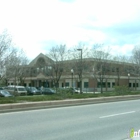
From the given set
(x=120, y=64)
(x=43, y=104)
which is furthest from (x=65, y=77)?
(x=43, y=104)

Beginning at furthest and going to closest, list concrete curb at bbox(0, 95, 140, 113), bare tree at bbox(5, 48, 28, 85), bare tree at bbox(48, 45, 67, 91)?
1. bare tree at bbox(48, 45, 67, 91)
2. bare tree at bbox(5, 48, 28, 85)
3. concrete curb at bbox(0, 95, 140, 113)

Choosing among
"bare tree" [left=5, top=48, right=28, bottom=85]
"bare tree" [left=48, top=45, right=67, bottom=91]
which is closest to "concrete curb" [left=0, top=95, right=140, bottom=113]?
"bare tree" [left=5, top=48, right=28, bottom=85]

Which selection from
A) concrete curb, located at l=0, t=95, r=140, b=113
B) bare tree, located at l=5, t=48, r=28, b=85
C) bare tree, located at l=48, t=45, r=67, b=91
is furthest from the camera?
bare tree, located at l=48, t=45, r=67, b=91

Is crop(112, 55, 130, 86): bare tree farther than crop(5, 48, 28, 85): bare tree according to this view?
Yes

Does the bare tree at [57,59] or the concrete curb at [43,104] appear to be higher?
the bare tree at [57,59]

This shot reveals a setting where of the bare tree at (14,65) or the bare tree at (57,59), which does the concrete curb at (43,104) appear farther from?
the bare tree at (57,59)

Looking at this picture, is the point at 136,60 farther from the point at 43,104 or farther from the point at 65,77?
the point at 43,104

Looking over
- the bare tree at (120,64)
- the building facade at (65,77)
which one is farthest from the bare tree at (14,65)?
the bare tree at (120,64)

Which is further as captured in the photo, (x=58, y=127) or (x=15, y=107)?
(x=15, y=107)

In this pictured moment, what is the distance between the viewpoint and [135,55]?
6231cm

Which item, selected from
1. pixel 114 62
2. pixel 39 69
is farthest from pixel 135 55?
pixel 39 69

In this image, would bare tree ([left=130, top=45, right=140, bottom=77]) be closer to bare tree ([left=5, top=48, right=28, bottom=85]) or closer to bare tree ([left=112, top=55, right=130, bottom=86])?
bare tree ([left=112, top=55, right=130, bottom=86])

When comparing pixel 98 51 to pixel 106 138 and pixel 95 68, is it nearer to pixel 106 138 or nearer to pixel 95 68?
pixel 95 68

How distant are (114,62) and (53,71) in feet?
46.5
